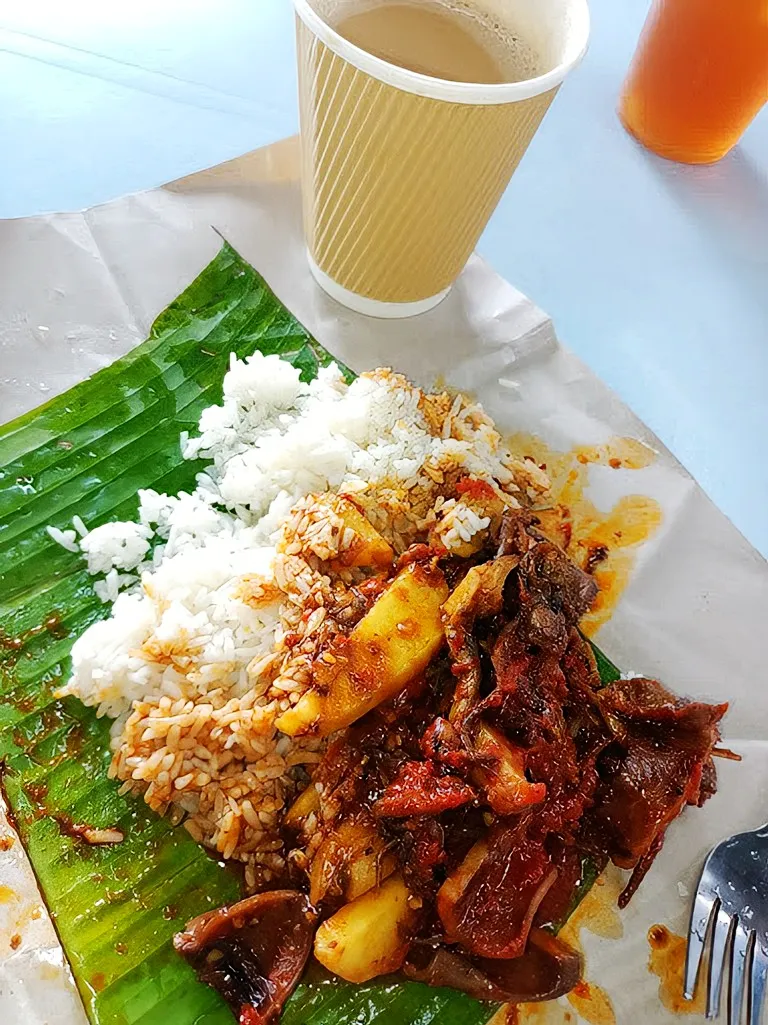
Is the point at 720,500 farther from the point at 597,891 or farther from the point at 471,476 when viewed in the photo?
the point at 597,891

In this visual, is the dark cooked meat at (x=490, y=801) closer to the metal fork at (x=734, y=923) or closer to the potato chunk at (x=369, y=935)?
the potato chunk at (x=369, y=935)

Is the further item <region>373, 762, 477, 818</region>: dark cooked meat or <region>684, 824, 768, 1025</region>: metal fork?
<region>684, 824, 768, 1025</region>: metal fork

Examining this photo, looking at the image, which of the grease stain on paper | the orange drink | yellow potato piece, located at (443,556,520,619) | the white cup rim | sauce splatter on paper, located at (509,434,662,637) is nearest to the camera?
the grease stain on paper

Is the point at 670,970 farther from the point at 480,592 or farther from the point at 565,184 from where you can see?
the point at 565,184

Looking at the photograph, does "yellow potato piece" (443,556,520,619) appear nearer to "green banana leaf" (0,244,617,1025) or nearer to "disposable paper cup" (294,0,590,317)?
"green banana leaf" (0,244,617,1025)

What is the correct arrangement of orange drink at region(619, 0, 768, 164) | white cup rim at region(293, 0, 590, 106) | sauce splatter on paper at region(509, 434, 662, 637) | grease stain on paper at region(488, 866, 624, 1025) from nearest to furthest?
grease stain on paper at region(488, 866, 624, 1025), white cup rim at region(293, 0, 590, 106), sauce splatter on paper at region(509, 434, 662, 637), orange drink at region(619, 0, 768, 164)

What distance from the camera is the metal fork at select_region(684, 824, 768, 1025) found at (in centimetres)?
237

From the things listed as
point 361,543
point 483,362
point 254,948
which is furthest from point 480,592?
point 483,362

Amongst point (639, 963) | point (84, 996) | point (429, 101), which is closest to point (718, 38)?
point (429, 101)

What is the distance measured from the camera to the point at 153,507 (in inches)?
114

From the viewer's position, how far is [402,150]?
111 inches

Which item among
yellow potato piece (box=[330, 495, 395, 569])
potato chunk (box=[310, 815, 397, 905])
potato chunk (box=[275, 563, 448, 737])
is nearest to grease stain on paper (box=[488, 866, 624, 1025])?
potato chunk (box=[310, 815, 397, 905])

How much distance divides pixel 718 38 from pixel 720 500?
5.81 ft

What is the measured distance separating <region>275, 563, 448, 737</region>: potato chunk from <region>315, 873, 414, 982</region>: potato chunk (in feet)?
1.36
